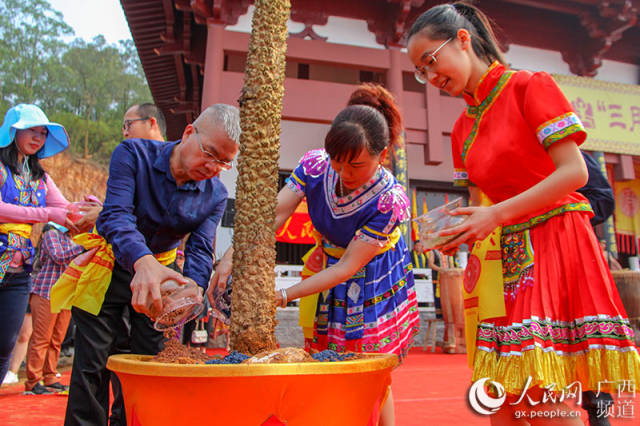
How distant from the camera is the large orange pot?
80cm

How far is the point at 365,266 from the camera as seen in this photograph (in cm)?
164

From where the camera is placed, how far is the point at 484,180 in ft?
4.12

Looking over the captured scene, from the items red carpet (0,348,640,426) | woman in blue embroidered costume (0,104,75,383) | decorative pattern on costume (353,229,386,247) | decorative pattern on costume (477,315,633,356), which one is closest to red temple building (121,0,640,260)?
red carpet (0,348,640,426)

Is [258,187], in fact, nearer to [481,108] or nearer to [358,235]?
[358,235]

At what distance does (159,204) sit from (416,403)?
1.91m

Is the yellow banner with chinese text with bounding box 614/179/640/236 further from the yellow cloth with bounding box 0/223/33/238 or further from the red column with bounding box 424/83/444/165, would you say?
the yellow cloth with bounding box 0/223/33/238

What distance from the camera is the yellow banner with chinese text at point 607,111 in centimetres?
689

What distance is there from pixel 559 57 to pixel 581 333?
7749 mm

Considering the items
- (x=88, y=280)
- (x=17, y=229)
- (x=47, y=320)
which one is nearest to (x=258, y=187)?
(x=88, y=280)

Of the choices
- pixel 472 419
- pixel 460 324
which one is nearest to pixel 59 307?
pixel 472 419

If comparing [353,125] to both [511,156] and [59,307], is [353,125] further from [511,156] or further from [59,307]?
[59,307]

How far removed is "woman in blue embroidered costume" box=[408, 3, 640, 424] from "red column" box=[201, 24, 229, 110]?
471 centimetres

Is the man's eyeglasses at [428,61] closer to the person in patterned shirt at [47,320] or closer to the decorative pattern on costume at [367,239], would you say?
the decorative pattern on costume at [367,239]

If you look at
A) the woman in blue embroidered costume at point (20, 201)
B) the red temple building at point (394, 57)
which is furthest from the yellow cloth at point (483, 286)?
the red temple building at point (394, 57)
